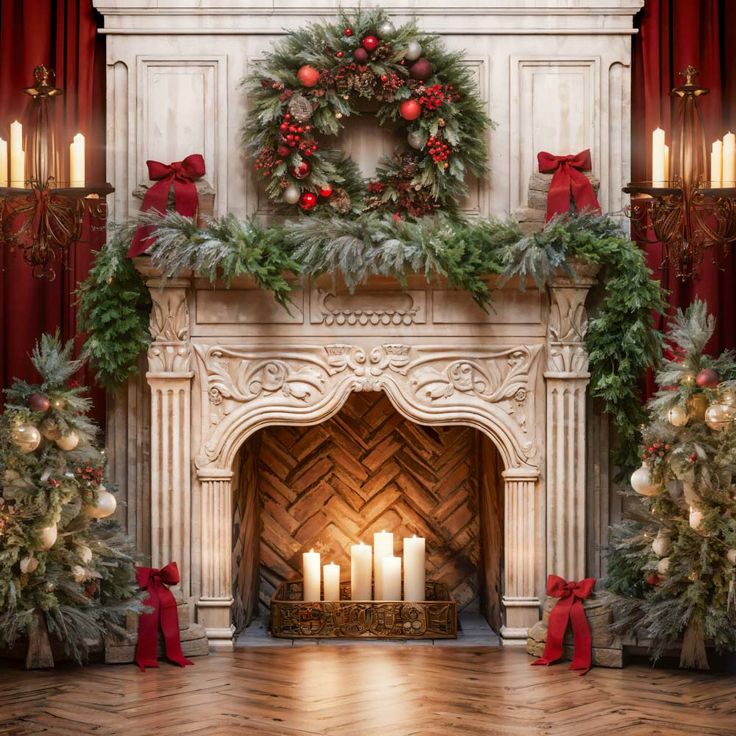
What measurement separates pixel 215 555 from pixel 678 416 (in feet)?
7.57

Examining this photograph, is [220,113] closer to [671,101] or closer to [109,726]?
[671,101]

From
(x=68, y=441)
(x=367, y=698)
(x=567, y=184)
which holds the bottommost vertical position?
(x=367, y=698)

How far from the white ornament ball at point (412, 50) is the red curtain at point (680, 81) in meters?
1.23

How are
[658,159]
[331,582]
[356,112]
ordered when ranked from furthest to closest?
[331,582]
[356,112]
[658,159]

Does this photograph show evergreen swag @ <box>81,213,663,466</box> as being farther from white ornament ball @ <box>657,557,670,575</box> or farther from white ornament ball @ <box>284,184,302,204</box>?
white ornament ball @ <box>657,557,670,575</box>

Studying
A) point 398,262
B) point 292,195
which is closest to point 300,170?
point 292,195

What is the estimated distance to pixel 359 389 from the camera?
5.37 m

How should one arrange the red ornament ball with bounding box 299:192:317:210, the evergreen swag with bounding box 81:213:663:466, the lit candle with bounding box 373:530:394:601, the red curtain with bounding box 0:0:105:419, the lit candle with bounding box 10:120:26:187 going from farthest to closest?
the lit candle with bounding box 373:530:394:601, the red curtain with bounding box 0:0:105:419, the red ornament ball with bounding box 299:192:317:210, the evergreen swag with bounding box 81:213:663:466, the lit candle with bounding box 10:120:26:187

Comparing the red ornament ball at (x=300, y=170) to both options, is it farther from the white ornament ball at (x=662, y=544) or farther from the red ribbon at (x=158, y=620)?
the white ornament ball at (x=662, y=544)

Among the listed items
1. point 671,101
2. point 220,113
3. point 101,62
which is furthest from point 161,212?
point 671,101

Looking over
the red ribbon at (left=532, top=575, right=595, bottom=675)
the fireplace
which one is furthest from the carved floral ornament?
the red ribbon at (left=532, top=575, right=595, bottom=675)

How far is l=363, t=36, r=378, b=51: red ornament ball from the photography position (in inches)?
209

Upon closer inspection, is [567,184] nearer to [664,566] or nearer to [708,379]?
[708,379]

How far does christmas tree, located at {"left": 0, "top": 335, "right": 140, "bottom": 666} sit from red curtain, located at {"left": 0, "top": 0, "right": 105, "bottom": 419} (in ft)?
2.41
